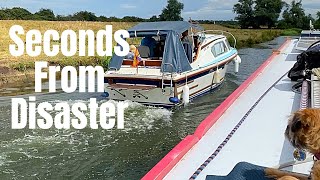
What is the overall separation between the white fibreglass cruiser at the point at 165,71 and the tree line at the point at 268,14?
78.9 meters

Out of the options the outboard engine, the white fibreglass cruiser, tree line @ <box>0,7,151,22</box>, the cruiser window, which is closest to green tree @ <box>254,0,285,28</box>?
tree line @ <box>0,7,151,22</box>

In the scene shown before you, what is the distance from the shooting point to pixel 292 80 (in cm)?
805

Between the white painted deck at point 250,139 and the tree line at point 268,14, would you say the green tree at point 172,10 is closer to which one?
the tree line at point 268,14

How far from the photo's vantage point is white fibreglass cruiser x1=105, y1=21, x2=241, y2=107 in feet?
36.5

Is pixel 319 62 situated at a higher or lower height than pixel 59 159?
higher

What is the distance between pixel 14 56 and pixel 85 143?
1581 centimetres

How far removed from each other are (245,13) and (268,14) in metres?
6.20

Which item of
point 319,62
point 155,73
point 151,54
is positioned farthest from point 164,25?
point 319,62

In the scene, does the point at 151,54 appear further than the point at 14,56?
No

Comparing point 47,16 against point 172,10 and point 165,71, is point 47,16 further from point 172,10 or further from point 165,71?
point 165,71

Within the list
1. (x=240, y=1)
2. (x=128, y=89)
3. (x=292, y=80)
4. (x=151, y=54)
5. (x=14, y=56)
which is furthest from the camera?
(x=240, y=1)

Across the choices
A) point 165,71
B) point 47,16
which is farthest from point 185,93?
point 47,16

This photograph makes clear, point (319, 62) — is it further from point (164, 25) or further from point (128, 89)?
point (164, 25)

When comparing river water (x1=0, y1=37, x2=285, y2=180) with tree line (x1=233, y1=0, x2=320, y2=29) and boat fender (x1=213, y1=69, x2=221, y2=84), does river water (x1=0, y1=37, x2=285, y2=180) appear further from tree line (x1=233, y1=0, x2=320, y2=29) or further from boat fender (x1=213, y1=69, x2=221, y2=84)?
tree line (x1=233, y1=0, x2=320, y2=29)
